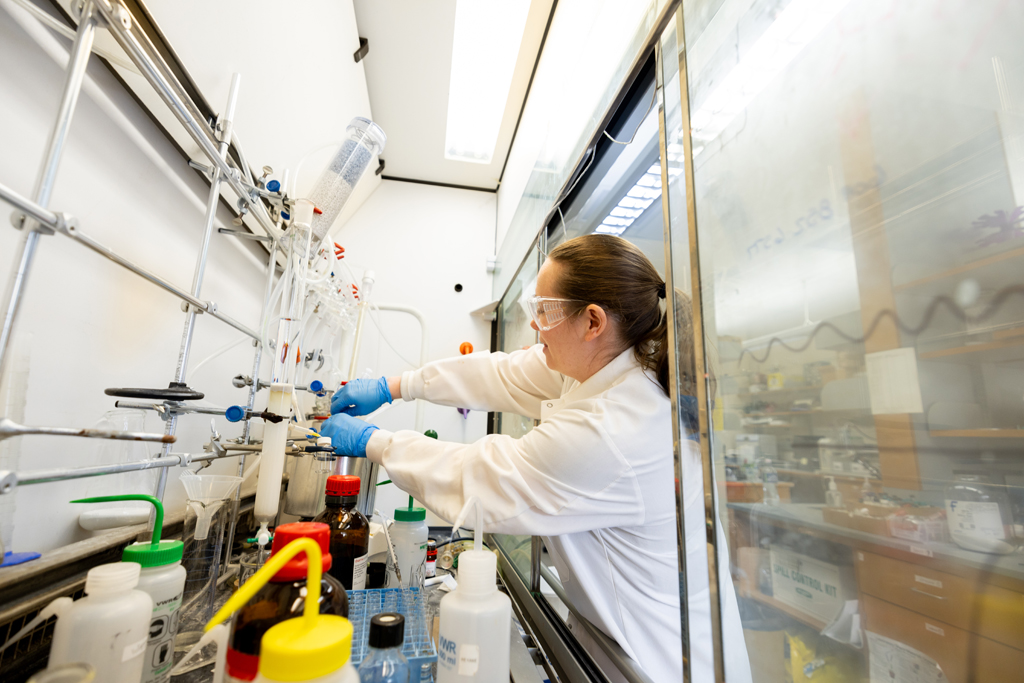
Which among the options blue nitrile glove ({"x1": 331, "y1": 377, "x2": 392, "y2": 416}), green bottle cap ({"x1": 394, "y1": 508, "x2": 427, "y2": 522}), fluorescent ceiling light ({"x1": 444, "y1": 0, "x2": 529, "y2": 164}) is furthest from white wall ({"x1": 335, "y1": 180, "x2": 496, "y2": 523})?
green bottle cap ({"x1": 394, "y1": 508, "x2": 427, "y2": 522})

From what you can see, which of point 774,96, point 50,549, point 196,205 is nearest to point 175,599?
point 50,549

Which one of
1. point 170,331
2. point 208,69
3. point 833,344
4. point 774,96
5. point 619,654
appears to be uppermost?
point 208,69

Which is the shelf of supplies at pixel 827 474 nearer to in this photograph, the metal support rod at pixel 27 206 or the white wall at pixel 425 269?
the metal support rod at pixel 27 206

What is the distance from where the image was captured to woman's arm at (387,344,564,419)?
1.35 metres

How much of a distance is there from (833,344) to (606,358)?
608 mm

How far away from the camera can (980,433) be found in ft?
0.96

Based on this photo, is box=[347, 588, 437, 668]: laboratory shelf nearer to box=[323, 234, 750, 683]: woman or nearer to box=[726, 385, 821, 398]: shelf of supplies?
box=[323, 234, 750, 683]: woman

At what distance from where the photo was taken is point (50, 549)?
85 cm

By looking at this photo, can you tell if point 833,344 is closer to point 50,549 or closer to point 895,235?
point 895,235

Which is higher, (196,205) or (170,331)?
(196,205)

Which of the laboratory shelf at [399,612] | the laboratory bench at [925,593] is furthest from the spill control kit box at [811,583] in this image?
the laboratory shelf at [399,612]

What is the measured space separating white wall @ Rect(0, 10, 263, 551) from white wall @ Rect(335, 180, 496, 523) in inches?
67.3

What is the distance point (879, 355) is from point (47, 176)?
3.59 ft

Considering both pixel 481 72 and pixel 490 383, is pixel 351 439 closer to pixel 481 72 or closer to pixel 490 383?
pixel 490 383
